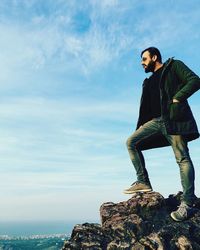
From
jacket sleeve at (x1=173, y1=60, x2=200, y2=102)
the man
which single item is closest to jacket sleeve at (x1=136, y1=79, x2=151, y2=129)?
the man

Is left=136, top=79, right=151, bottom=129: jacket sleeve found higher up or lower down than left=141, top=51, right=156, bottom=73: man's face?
lower down

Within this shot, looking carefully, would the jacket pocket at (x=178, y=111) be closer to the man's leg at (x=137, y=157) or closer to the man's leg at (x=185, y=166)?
the man's leg at (x=185, y=166)

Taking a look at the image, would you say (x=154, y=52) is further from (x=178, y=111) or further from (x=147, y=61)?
(x=178, y=111)

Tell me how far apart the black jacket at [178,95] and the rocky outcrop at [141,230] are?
7.88ft

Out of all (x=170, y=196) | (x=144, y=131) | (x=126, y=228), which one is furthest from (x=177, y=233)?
(x=144, y=131)

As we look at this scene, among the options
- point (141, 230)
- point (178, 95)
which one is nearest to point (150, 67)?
point (178, 95)

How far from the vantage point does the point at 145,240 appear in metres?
10.2

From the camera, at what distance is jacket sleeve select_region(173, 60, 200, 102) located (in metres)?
10.2

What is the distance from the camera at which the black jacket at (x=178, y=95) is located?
1031 centimetres

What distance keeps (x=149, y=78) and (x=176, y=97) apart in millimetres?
1490

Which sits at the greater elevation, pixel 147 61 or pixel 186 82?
pixel 147 61

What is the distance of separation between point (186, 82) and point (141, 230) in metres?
4.40

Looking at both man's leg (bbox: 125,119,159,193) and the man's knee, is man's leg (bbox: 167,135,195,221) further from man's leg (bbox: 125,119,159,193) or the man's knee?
the man's knee

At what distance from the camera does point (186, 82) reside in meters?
10.5
